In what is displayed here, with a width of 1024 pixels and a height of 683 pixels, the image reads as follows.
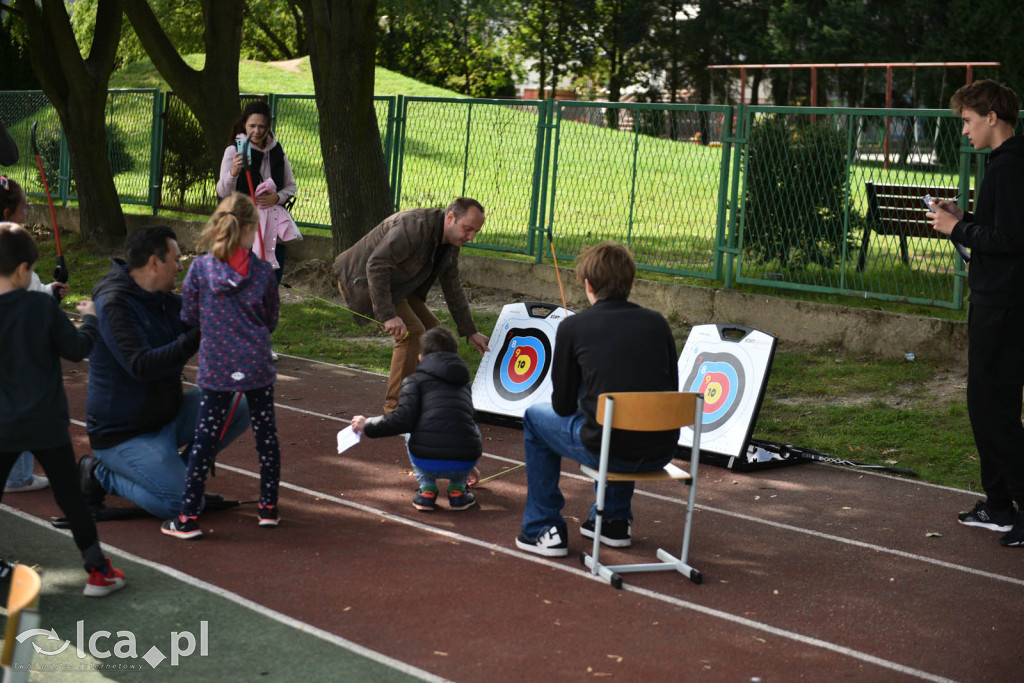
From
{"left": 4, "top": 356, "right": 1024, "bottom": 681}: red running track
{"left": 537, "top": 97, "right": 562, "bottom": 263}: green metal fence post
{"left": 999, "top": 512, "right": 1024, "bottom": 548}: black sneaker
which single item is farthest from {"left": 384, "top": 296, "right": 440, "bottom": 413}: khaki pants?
{"left": 537, "top": 97, "right": 562, "bottom": 263}: green metal fence post

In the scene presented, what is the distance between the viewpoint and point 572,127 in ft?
42.2

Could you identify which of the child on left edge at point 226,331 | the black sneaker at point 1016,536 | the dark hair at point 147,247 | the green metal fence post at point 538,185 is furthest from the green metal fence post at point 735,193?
the dark hair at point 147,247

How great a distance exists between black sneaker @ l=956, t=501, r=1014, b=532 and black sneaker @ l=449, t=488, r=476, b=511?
275cm

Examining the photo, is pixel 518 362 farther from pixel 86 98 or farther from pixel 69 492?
pixel 86 98

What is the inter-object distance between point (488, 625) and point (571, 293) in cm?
811

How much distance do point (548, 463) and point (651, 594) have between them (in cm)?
89

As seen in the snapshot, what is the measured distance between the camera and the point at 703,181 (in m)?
12.1

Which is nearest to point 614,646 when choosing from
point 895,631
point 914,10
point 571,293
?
point 895,631

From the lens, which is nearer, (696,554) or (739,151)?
(696,554)

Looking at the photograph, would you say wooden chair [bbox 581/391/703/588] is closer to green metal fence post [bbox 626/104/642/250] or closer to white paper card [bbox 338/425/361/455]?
white paper card [bbox 338/425/361/455]

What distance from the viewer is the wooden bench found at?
1038 centimetres

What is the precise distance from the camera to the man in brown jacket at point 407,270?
7.38 m

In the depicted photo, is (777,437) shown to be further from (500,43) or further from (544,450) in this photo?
(500,43)

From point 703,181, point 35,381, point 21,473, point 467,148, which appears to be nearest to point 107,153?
point 467,148
